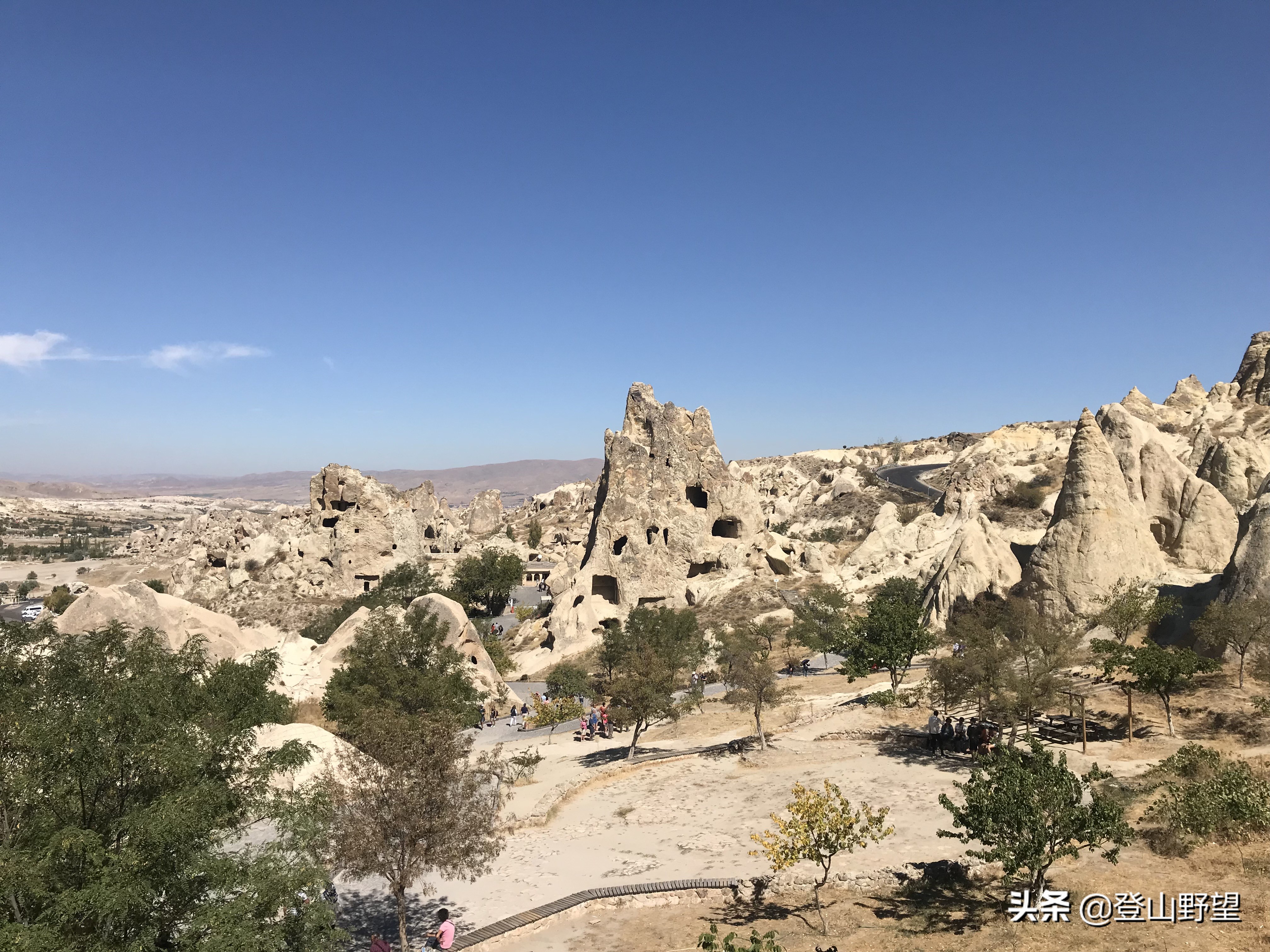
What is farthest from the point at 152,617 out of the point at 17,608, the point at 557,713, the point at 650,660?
the point at 17,608

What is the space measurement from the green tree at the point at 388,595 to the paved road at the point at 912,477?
4877cm

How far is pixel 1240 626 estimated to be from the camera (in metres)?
20.3

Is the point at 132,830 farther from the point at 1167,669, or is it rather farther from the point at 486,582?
the point at 486,582

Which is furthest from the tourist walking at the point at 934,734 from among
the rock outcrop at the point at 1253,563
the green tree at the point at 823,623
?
the rock outcrop at the point at 1253,563

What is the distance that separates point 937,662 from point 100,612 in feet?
111

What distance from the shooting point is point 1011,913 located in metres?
11.9

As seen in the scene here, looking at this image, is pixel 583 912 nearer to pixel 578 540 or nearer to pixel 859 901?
pixel 859 901

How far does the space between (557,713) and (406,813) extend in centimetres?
2006

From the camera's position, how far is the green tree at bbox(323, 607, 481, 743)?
23172 millimetres

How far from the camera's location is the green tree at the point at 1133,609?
910 inches

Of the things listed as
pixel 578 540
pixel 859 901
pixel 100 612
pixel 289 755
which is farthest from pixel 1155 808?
pixel 578 540

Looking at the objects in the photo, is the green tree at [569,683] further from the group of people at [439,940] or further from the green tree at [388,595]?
the group of people at [439,940]

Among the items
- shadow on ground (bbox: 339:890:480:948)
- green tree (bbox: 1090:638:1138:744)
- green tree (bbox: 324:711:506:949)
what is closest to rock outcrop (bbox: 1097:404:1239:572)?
green tree (bbox: 1090:638:1138:744)

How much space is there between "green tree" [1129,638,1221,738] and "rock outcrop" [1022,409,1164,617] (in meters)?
6.90
